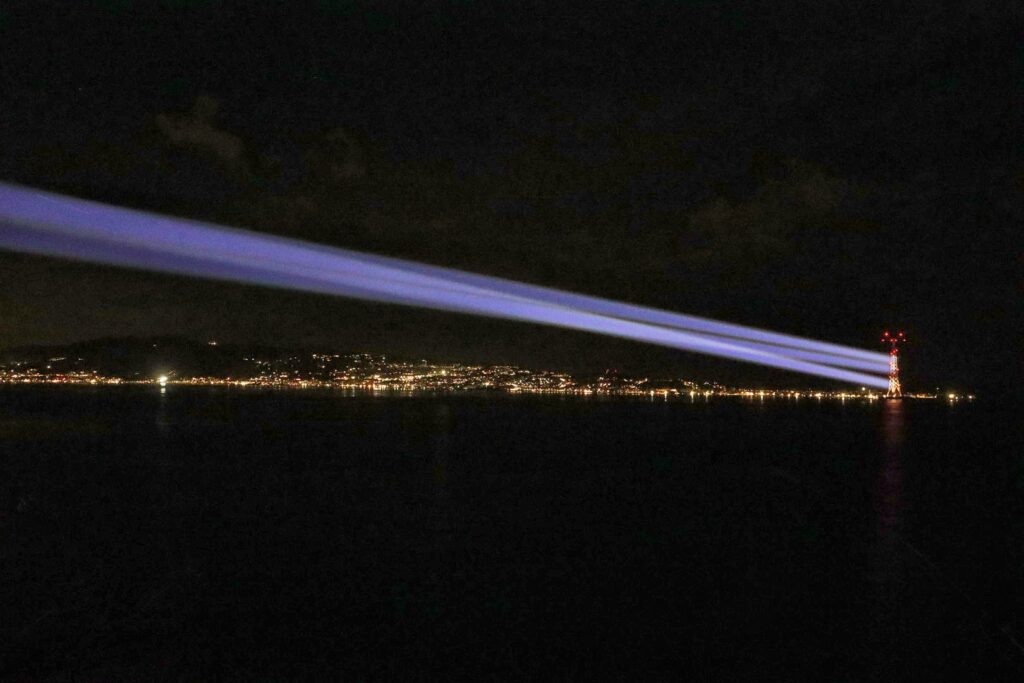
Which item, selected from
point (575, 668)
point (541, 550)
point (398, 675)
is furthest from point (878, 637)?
point (541, 550)

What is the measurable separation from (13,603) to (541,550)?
5.75 metres

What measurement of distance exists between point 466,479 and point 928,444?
2176 centimetres

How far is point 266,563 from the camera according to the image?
10.5m

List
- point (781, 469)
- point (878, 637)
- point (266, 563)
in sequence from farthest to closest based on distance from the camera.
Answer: point (781, 469) → point (266, 563) → point (878, 637)

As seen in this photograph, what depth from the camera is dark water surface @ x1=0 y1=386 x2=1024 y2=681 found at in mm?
6562

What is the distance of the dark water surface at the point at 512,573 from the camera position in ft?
21.5

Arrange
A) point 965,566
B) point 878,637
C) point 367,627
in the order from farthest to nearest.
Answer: point 965,566
point 367,627
point 878,637

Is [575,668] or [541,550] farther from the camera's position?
[541,550]

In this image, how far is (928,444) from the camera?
34344mm

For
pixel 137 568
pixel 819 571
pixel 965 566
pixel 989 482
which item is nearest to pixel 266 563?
pixel 137 568

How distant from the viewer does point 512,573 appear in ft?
32.1

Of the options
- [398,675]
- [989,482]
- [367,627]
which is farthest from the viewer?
[989,482]

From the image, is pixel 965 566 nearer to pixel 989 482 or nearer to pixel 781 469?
pixel 989 482

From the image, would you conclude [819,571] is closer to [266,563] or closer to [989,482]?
[266,563]
